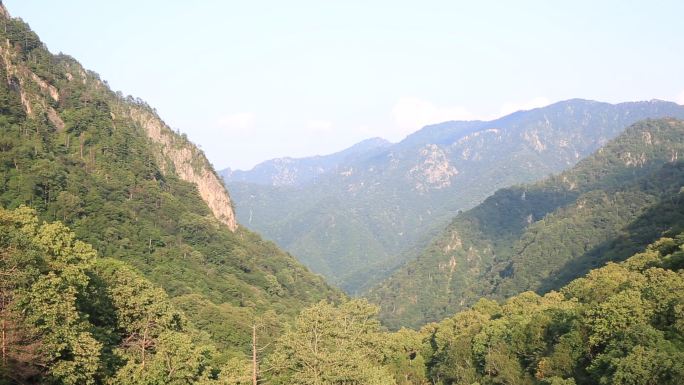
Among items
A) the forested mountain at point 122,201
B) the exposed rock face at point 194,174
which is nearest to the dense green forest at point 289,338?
the forested mountain at point 122,201

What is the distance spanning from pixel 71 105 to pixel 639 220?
5804 inches

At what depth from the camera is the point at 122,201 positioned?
425 feet

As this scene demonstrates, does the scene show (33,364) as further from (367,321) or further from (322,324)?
(367,321)

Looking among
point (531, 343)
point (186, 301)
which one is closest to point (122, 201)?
point (186, 301)

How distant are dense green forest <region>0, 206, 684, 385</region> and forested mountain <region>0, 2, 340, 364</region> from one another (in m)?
17.5

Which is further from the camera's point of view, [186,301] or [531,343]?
[186,301]

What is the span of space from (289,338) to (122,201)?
79.2 metres

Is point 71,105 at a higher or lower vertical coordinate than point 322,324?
higher

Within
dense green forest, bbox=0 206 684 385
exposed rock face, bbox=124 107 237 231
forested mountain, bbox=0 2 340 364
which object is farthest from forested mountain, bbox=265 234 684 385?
exposed rock face, bbox=124 107 237 231

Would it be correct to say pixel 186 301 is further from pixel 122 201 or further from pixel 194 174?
pixel 194 174

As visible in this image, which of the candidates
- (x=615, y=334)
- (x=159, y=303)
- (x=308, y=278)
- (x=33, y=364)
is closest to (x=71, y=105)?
(x=308, y=278)

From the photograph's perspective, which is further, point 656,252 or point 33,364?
point 656,252

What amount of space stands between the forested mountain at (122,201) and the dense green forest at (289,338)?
57.4 ft

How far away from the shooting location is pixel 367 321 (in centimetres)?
8250
